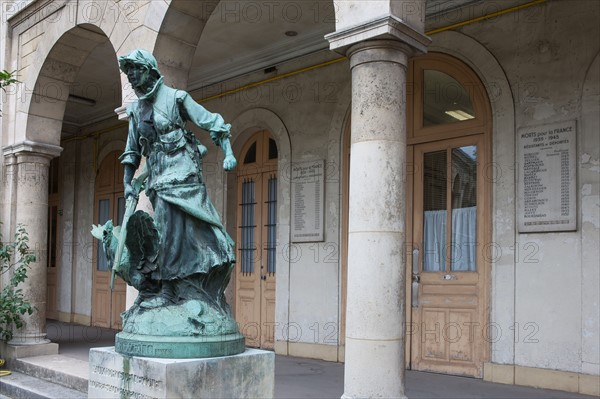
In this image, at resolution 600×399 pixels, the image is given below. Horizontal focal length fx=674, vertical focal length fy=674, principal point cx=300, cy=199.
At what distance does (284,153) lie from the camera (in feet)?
30.6

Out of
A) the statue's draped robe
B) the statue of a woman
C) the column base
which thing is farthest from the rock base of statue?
the column base

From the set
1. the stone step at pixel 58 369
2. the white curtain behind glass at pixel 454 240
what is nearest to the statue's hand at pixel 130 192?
the stone step at pixel 58 369

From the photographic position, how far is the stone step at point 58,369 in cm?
685

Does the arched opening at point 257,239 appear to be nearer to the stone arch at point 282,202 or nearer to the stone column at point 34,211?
the stone arch at point 282,202

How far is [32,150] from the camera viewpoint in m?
8.76

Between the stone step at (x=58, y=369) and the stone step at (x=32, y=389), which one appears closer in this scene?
the stone step at (x=32, y=389)

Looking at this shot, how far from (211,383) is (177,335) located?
1.01 ft

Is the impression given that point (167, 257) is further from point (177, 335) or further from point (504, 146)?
point (504, 146)

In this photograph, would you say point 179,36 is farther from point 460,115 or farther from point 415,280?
point 415,280

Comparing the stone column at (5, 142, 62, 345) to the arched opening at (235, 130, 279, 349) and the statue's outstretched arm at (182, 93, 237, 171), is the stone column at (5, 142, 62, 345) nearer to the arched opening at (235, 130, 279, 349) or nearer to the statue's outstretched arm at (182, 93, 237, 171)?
the arched opening at (235, 130, 279, 349)

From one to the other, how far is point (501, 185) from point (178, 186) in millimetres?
4182

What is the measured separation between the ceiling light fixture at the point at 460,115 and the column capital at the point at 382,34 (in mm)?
2725

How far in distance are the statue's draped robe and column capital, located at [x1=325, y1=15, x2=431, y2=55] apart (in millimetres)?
1307

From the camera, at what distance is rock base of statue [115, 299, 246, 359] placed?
3508mm
